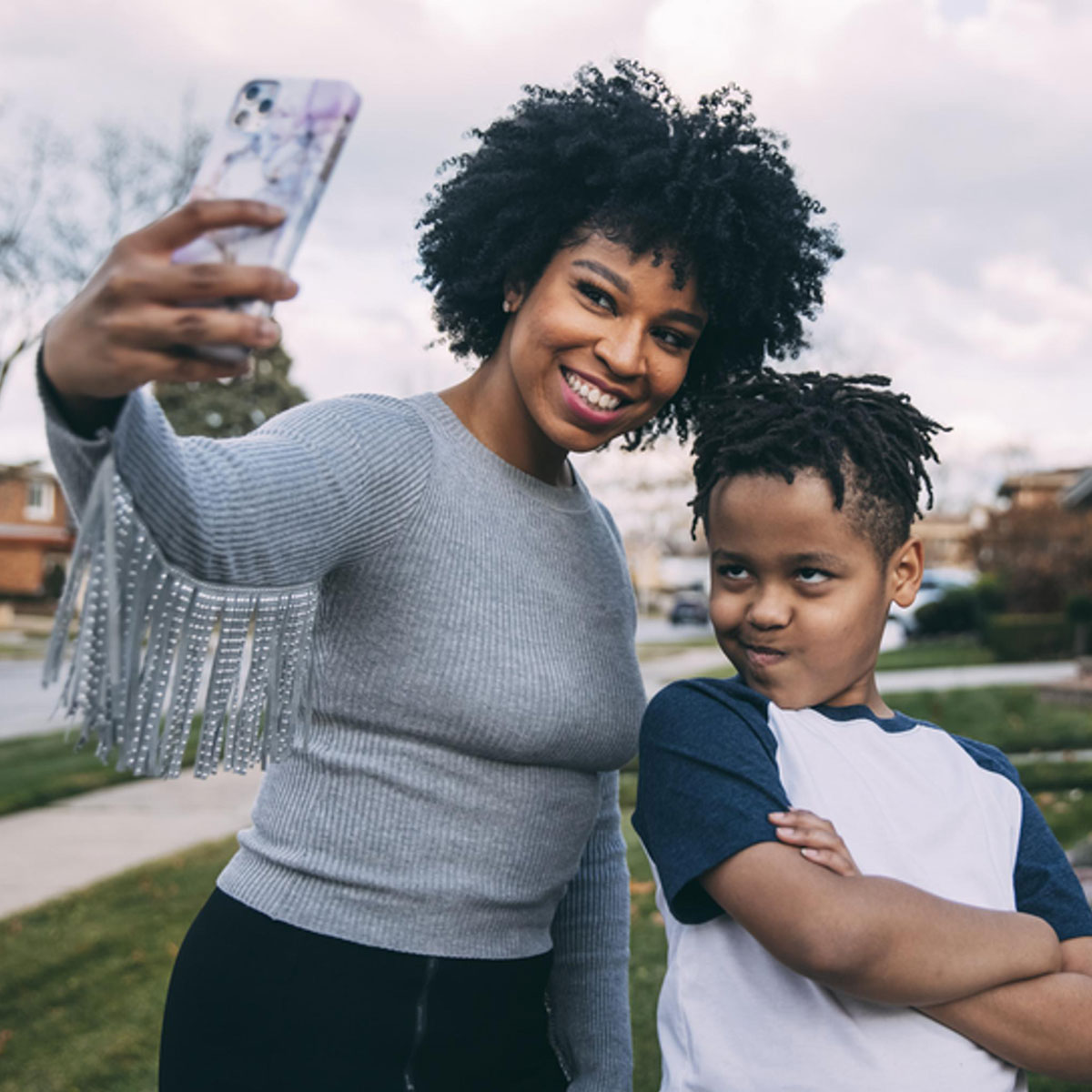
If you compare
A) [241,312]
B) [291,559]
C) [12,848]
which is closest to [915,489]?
[291,559]

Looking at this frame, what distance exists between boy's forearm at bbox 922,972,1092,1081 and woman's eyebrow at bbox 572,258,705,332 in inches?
44.2

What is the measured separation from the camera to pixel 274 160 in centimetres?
111

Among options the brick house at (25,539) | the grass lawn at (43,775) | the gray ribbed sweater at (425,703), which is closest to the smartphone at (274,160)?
the gray ribbed sweater at (425,703)

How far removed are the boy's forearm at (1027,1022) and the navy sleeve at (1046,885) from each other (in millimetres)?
130

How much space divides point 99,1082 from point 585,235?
338 centimetres

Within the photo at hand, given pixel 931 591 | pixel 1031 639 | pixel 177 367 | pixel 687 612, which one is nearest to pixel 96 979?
pixel 177 367

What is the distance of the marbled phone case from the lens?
1.09m

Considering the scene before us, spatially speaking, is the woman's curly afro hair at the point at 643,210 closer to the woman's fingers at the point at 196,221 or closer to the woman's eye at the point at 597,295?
the woman's eye at the point at 597,295

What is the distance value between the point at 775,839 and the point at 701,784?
127 mm

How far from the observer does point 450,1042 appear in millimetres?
1753

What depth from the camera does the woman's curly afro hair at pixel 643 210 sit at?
2023 mm

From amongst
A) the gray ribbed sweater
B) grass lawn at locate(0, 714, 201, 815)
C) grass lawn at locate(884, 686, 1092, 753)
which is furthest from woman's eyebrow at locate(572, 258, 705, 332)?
grass lawn at locate(884, 686, 1092, 753)

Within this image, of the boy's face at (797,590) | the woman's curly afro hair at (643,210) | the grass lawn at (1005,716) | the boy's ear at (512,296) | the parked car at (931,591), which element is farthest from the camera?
the parked car at (931,591)

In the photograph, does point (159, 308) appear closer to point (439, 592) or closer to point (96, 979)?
point (439, 592)
